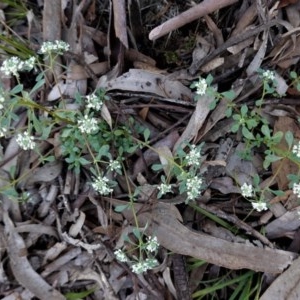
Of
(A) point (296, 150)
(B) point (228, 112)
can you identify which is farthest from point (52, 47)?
(A) point (296, 150)

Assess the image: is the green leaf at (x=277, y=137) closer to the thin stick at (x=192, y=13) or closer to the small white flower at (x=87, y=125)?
the thin stick at (x=192, y=13)

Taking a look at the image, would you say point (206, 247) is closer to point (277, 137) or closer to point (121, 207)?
point (121, 207)

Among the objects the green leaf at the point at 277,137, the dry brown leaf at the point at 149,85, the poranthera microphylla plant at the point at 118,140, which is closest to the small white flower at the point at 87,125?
the poranthera microphylla plant at the point at 118,140

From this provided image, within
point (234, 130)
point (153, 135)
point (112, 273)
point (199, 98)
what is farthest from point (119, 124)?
point (112, 273)

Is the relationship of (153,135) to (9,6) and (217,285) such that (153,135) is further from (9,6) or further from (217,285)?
(9,6)

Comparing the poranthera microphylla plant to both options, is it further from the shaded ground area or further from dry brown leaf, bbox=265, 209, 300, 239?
dry brown leaf, bbox=265, 209, 300, 239

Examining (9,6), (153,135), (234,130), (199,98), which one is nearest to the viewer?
(234,130)

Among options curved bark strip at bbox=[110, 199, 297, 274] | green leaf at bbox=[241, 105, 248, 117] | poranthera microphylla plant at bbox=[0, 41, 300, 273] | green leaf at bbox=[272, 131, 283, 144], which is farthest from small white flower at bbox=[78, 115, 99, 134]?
green leaf at bbox=[272, 131, 283, 144]
